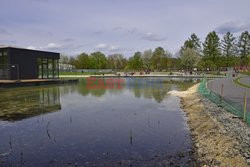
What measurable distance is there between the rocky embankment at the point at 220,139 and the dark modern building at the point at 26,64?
73.5 feet

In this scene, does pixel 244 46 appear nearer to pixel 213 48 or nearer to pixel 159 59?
pixel 213 48

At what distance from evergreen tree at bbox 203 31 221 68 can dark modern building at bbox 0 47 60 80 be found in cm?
4785

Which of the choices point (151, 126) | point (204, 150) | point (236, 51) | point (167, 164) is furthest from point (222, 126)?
point (236, 51)

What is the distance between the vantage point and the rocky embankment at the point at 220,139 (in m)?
5.10

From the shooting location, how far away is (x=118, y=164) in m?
5.42

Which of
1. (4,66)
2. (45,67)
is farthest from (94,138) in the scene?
(45,67)

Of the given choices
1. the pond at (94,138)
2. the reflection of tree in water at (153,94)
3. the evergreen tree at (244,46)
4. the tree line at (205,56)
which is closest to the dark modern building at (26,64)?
the reflection of tree in water at (153,94)

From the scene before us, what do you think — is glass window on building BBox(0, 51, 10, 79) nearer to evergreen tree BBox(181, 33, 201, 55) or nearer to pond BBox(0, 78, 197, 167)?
pond BBox(0, 78, 197, 167)

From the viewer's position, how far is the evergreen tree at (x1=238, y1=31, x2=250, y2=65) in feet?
209

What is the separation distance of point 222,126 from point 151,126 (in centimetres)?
270

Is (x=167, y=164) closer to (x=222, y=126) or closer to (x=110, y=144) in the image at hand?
(x=110, y=144)

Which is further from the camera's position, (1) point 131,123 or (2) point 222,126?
(1) point 131,123

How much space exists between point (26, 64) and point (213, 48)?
2110 inches

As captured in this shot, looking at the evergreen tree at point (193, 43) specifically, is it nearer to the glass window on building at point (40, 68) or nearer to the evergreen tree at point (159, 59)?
the evergreen tree at point (159, 59)
